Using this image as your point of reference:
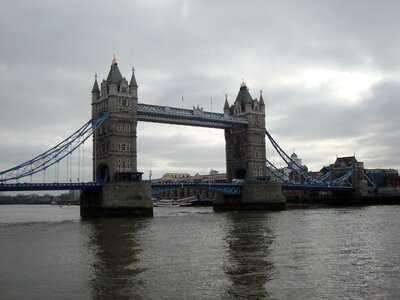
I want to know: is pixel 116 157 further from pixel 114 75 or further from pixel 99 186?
pixel 114 75

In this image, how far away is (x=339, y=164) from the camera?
141 m

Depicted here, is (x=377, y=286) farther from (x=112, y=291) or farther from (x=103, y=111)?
(x=103, y=111)

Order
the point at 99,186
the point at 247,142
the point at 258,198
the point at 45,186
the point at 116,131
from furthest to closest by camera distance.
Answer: the point at 247,142 → the point at 258,198 → the point at 116,131 → the point at 99,186 → the point at 45,186

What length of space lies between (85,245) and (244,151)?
64908mm

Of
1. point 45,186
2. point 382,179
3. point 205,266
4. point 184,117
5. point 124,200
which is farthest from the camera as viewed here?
point 382,179

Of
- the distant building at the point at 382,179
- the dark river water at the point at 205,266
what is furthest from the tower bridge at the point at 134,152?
the distant building at the point at 382,179

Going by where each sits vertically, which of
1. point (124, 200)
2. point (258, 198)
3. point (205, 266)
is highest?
point (124, 200)

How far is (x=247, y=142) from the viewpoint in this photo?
315 feet

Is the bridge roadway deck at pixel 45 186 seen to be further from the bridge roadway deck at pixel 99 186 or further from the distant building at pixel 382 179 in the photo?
the distant building at pixel 382 179

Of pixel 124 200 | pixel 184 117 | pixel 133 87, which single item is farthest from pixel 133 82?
pixel 124 200

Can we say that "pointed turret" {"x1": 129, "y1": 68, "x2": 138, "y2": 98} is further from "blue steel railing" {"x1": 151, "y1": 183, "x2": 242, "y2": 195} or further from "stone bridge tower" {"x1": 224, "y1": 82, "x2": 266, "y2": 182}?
"stone bridge tower" {"x1": 224, "y1": 82, "x2": 266, "y2": 182}

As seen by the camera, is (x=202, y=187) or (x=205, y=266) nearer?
(x=205, y=266)

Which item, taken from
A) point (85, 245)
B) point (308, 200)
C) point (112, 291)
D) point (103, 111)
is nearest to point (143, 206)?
point (103, 111)

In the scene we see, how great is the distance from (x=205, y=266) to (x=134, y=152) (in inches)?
2072
